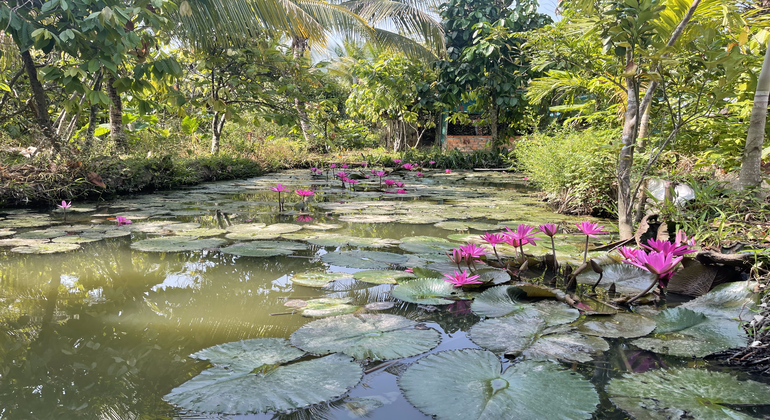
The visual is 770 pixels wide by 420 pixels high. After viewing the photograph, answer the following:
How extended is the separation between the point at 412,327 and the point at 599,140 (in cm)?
306

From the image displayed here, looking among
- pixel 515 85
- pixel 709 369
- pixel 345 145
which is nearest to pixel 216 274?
pixel 709 369

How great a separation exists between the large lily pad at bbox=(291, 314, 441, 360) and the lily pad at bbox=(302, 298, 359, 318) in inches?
2.8

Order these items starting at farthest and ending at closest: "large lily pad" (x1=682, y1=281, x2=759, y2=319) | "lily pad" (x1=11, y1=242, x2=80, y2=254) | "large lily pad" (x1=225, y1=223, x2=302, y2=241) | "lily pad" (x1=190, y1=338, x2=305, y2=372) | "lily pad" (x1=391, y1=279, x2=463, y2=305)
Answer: "large lily pad" (x1=225, y1=223, x2=302, y2=241) → "lily pad" (x1=11, y1=242, x2=80, y2=254) → "lily pad" (x1=391, y1=279, x2=463, y2=305) → "large lily pad" (x1=682, y1=281, x2=759, y2=319) → "lily pad" (x1=190, y1=338, x2=305, y2=372)

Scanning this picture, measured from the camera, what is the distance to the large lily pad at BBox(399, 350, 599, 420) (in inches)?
29.0

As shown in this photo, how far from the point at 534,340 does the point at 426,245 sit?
1.08 m

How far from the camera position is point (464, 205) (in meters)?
3.77

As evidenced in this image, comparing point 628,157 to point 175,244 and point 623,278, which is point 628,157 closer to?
point 623,278

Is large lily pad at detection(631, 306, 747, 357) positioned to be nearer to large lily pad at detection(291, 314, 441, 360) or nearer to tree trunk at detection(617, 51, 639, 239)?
large lily pad at detection(291, 314, 441, 360)

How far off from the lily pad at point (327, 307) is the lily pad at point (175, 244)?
3.08ft

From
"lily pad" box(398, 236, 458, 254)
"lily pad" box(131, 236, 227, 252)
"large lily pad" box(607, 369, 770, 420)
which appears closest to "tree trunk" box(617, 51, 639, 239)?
"lily pad" box(398, 236, 458, 254)

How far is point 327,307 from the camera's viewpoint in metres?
1.26

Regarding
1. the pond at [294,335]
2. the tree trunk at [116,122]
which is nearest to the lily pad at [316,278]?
the pond at [294,335]

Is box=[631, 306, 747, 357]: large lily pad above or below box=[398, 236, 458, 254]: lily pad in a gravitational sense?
below

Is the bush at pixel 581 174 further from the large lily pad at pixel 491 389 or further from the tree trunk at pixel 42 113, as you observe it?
the tree trunk at pixel 42 113
